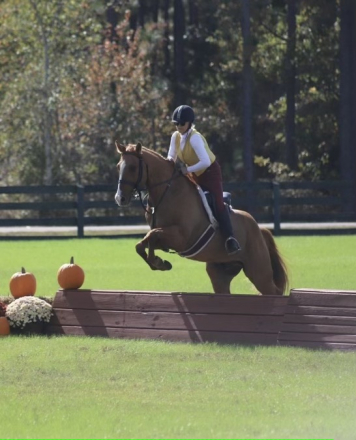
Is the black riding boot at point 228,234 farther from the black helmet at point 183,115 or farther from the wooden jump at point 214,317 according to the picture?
the black helmet at point 183,115

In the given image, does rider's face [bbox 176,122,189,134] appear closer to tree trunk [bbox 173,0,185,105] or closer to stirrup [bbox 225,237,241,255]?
stirrup [bbox 225,237,241,255]

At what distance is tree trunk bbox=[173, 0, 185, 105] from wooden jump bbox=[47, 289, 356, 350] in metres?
41.8

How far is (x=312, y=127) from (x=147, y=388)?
38.6 m

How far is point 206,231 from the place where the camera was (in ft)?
43.4

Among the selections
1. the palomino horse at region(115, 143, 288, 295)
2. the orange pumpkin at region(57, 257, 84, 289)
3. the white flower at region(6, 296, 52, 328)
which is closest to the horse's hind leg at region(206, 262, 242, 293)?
the palomino horse at region(115, 143, 288, 295)

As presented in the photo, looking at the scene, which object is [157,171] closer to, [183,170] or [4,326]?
[183,170]

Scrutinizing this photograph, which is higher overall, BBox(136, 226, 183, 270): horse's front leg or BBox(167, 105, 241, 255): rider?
BBox(167, 105, 241, 255): rider

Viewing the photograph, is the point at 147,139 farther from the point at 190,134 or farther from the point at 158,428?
the point at 158,428

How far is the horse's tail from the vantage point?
14.3 metres

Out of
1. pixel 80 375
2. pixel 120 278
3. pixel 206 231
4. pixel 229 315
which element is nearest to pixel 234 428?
pixel 80 375

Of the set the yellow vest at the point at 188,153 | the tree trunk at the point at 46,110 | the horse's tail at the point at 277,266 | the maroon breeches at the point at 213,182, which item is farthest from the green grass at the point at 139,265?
the tree trunk at the point at 46,110

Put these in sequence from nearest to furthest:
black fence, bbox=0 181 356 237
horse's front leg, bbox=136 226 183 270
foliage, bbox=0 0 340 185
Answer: horse's front leg, bbox=136 226 183 270 → black fence, bbox=0 181 356 237 → foliage, bbox=0 0 340 185

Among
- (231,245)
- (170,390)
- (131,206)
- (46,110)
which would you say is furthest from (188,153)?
(46,110)

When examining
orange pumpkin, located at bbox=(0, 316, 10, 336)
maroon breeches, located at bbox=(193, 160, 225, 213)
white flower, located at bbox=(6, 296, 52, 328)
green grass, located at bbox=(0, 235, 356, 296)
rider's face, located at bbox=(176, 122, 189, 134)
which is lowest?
green grass, located at bbox=(0, 235, 356, 296)
